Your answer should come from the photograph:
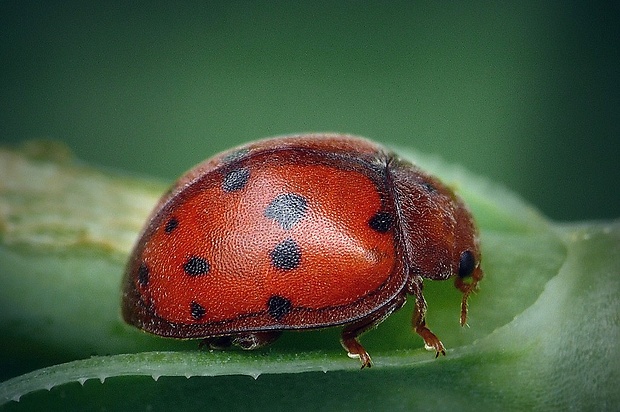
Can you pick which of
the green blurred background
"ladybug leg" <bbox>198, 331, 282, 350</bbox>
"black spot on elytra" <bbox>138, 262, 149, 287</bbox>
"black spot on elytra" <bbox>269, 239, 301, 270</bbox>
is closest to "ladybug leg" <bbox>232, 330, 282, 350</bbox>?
"ladybug leg" <bbox>198, 331, 282, 350</bbox>

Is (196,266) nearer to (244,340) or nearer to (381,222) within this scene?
(244,340)

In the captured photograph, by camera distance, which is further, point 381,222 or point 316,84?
point 316,84

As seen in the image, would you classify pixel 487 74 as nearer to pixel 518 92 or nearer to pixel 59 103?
pixel 518 92

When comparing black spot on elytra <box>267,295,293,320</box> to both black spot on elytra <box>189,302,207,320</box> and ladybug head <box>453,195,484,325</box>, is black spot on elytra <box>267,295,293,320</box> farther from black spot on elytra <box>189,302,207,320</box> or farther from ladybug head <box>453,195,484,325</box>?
ladybug head <box>453,195,484,325</box>

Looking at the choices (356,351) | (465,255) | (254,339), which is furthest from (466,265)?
(254,339)

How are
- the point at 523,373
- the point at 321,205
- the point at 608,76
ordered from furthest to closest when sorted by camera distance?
the point at 608,76 < the point at 321,205 < the point at 523,373

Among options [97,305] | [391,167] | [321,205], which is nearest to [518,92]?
[391,167]

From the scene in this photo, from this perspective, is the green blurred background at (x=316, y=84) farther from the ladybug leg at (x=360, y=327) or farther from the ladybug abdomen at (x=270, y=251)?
the ladybug leg at (x=360, y=327)
